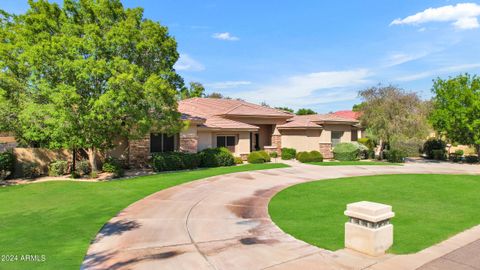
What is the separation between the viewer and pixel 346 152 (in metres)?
28.5

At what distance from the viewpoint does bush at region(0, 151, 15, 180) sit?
683 inches

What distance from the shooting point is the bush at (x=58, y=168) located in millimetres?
18341

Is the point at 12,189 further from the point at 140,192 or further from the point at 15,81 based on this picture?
the point at 140,192

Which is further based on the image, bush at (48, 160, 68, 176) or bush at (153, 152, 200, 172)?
bush at (153, 152, 200, 172)

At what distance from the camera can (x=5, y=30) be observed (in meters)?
17.2

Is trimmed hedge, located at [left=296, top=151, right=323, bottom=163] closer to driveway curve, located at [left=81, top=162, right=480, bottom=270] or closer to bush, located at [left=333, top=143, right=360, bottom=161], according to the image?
bush, located at [left=333, top=143, right=360, bottom=161]

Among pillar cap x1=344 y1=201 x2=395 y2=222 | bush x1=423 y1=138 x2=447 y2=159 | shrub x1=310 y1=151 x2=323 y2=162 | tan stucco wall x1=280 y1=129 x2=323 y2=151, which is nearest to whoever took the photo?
pillar cap x1=344 y1=201 x2=395 y2=222

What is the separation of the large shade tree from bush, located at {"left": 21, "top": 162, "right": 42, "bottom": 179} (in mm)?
2357

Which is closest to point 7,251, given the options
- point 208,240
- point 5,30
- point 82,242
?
point 82,242

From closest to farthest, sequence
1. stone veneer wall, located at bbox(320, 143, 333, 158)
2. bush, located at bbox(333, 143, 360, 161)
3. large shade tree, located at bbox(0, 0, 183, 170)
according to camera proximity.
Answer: large shade tree, located at bbox(0, 0, 183, 170) → bush, located at bbox(333, 143, 360, 161) → stone veneer wall, located at bbox(320, 143, 333, 158)

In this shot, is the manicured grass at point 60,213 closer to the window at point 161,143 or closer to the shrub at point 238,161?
the window at point 161,143

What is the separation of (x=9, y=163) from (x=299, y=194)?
55.7 feet

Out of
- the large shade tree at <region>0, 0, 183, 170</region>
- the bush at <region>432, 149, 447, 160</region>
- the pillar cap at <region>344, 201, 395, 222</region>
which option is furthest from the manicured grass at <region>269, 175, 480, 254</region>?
the bush at <region>432, 149, 447, 160</region>

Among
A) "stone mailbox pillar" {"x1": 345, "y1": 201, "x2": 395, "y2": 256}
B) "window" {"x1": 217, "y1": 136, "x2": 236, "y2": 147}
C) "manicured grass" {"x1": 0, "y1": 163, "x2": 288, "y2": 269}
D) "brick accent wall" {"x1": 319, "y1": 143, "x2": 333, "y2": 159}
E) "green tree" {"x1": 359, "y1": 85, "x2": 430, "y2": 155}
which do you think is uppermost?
"green tree" {"x1": 359, "y1": 85, "x2": 430, "y2": 155}
